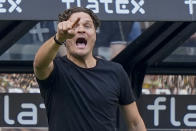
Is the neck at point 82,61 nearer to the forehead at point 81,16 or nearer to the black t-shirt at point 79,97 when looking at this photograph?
the black t-shirt at point 79,97

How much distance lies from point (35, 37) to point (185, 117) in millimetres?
1329

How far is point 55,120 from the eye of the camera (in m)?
3.90

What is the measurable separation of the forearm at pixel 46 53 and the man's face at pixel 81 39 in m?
0.14

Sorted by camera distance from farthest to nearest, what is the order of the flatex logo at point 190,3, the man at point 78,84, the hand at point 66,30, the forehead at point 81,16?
1. the flatex logo at point 190,3
2. the forehead at point 81,16
3. the man at point 78,84
4. the hand at point 66,30

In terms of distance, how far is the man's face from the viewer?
3.91m

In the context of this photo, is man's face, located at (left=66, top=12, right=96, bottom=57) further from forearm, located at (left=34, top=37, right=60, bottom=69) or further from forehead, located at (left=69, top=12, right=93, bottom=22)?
forearm, located at (left=34, top=37, right=60, bottom=69)

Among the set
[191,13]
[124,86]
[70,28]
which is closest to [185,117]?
[191,13]

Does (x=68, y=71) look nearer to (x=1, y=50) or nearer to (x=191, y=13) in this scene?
(x=191, y=13)

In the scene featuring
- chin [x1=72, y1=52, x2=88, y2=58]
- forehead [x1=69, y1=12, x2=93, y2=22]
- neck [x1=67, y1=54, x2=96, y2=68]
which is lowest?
neck [x1=67, y1=54, x2=96, y2=68]

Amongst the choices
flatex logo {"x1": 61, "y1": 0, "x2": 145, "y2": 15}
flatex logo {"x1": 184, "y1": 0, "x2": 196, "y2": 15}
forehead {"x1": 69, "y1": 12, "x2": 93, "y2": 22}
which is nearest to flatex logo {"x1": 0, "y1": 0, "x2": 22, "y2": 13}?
flatex logo {"x1": 61, "y1": 0, "x2": 145, "y2": 15}

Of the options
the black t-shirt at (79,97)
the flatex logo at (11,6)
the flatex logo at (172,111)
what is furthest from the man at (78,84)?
the flatex logo at (172,111)

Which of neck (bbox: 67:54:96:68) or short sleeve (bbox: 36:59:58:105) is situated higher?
neck (bbox: 67:54:96:68)

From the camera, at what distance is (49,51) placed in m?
3.77

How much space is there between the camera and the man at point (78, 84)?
387 centimetres
